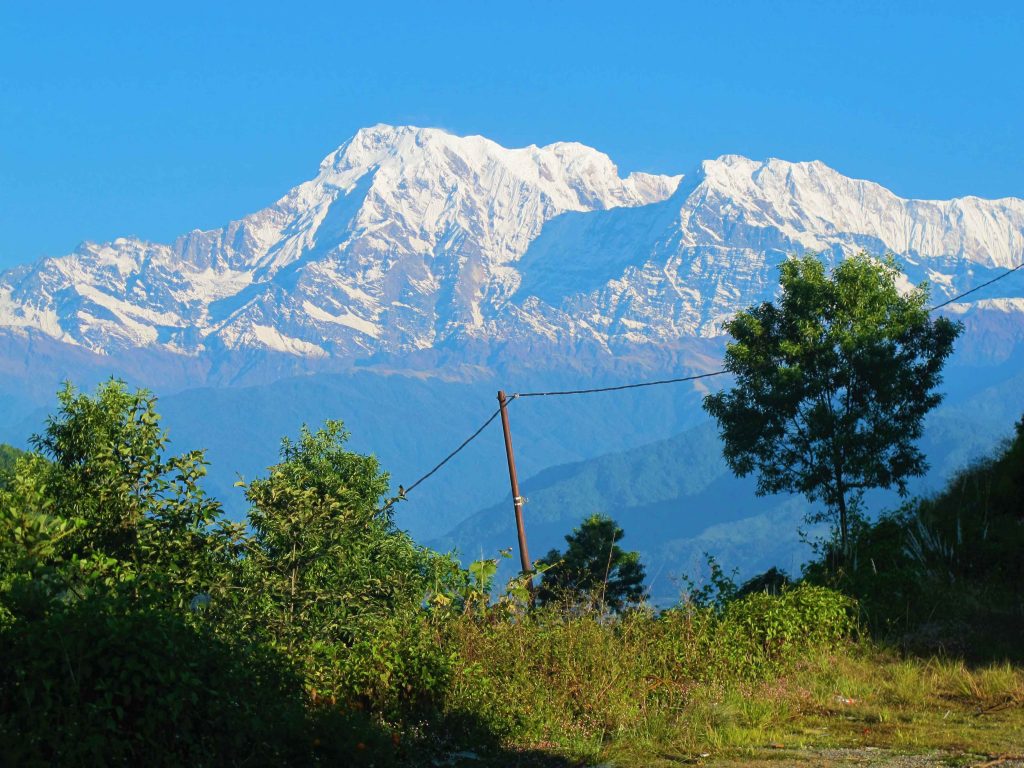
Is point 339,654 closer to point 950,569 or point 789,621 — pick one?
point 789,621

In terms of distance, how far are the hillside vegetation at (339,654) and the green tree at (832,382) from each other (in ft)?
52.3

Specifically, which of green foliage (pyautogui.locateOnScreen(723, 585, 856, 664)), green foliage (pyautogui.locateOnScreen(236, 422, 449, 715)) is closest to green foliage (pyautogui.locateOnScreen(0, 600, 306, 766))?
green foliage (pyautogui.locateOnScreen(236, 422, 449, 715))

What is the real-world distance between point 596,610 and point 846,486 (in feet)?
60.9

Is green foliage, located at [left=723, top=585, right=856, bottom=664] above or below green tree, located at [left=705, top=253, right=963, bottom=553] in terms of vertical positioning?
below

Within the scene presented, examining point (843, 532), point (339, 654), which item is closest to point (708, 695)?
point (339, 654)

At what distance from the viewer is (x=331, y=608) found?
39.7 feet

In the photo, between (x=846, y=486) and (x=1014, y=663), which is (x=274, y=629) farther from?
(x=846, y=486)

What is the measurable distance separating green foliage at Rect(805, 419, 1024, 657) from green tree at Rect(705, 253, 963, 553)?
17.4 feet

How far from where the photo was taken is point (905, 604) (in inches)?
679

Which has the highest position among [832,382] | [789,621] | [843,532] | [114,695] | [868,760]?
[832,382]

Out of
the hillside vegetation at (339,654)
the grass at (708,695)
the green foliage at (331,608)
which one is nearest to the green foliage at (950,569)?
the hillside vegetation at (339,654)

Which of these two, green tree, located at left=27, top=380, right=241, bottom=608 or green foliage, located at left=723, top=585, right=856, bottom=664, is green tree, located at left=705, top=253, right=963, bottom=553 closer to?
green foliage, located at left=723, top=585, right=856, bottom=664

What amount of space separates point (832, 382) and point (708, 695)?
2013 cm

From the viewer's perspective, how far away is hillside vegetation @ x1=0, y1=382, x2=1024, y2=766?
788 cm
